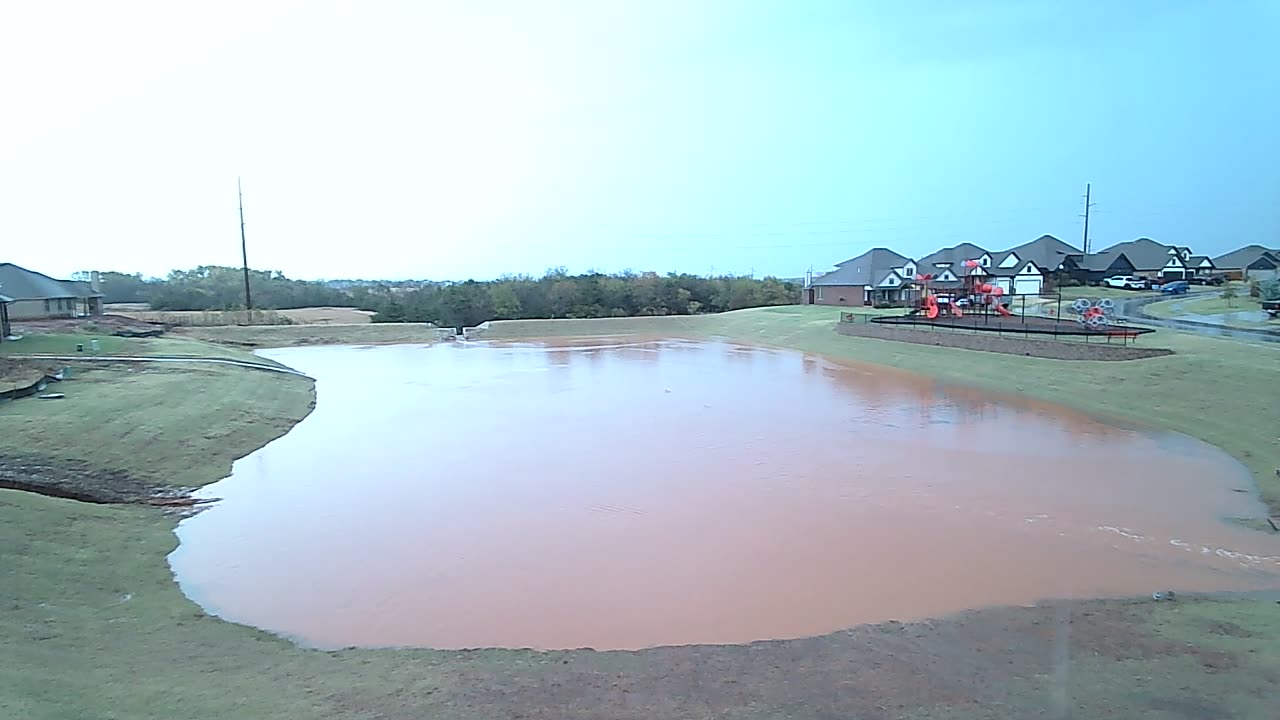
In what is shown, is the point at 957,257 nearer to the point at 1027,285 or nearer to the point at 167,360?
the point at 1027,285

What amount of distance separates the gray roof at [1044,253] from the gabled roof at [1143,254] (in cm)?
255

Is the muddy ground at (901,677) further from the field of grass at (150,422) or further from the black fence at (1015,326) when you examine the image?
the black fence at (1015,326)

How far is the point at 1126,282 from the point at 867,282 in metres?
17.5

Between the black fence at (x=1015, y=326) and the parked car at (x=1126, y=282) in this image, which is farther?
the parked car at (x=1126, y=282)

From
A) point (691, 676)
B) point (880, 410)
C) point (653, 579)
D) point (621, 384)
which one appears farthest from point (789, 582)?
point (621, 384)

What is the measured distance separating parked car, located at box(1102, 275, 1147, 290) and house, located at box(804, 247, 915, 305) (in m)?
14.5

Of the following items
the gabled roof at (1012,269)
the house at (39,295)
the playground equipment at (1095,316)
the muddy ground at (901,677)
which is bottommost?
the muddy ground at (901,677)

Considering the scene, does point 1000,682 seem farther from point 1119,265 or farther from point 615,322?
point 1119,265

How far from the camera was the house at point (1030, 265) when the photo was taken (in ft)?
138

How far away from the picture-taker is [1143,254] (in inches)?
2082

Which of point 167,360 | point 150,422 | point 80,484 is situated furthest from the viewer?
point 167,360

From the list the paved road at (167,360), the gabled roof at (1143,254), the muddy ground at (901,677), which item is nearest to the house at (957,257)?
the gabled roof at (1143,254)

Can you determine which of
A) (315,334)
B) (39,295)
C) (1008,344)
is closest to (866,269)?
(1008,344)

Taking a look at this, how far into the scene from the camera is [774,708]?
482 cm
